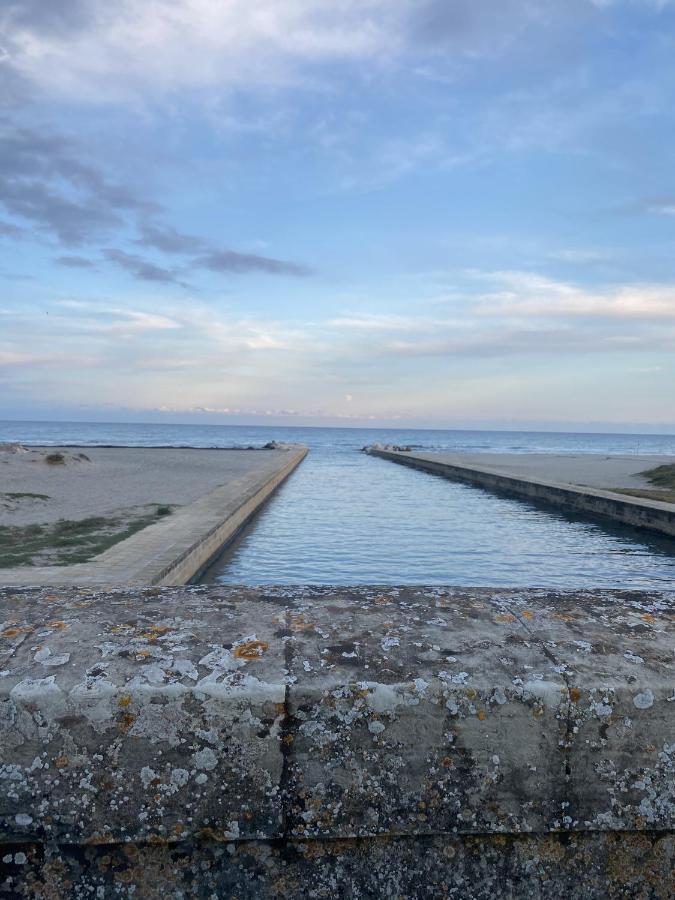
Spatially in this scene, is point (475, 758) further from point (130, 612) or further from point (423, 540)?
point (423, 540)

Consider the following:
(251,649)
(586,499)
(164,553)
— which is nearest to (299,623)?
(251,649)

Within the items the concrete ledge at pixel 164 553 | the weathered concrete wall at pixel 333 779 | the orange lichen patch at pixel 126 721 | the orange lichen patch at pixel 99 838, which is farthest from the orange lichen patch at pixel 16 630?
the concrete ledge at pixel 164 553

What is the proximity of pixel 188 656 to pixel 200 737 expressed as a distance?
219 millimetres

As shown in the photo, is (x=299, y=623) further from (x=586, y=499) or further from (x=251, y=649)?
(x=586, y=499)

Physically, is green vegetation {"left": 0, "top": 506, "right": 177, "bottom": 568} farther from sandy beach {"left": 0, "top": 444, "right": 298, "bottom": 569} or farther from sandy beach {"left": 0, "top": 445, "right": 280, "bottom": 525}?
sandy beach {"left": 0, "top": 445, "right": 280, "bottom": 525}

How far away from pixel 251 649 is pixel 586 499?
16.3m

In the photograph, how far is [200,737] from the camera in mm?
1413

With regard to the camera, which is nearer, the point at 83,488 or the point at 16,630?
the point at 16,630

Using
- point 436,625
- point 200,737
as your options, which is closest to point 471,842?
point 436,625

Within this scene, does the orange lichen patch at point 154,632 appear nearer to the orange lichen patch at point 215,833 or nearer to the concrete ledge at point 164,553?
the orange lichen patch at point 215,833

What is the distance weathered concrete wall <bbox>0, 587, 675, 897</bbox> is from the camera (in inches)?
→ 53.9

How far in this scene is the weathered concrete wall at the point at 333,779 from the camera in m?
1.37

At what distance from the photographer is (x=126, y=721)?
142cm

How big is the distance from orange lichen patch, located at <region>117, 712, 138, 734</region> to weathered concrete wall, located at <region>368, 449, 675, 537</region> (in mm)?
13347
